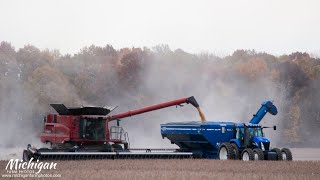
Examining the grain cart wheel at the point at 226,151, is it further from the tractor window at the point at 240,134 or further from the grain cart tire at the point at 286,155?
the grain cart tire at the point at 286,155

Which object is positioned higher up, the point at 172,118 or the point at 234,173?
the point at 172,118

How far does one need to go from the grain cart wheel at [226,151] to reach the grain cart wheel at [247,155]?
1.99 ft

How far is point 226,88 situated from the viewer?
65.6 meters

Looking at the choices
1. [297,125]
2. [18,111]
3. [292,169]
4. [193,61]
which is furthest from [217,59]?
[292,169]

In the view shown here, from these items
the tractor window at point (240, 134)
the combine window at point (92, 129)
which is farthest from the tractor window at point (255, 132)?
the combine window at point (92, 129)

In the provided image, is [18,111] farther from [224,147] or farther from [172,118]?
[224,147]

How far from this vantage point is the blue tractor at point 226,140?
2802 centimetres

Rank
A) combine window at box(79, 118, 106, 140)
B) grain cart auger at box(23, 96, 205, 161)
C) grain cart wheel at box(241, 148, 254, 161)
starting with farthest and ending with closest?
1. combine window at box(79, 118, 106, 140)
2. grain cart auger at box(23, 96, 205, 161)
3. grain cart wheel at box(241, 148, 254, 161)

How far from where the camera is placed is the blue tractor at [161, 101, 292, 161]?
28.0m

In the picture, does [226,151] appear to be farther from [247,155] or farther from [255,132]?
[255,132]

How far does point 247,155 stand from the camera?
90.2 ft

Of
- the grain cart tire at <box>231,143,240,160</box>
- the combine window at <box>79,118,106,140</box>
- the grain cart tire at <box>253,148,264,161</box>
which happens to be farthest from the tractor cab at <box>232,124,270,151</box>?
the combine window at <box>79,118,106,140</box>

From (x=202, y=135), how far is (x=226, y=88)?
3566cm

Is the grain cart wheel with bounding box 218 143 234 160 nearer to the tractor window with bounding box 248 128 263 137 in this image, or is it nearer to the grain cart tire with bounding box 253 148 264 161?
the grain cart tire with bounding box 253 148 264 161
